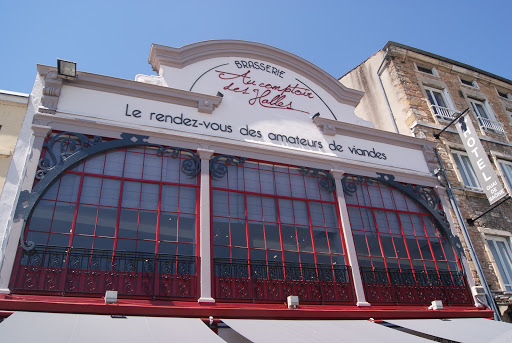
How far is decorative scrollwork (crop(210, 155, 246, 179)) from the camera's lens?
31.5ft

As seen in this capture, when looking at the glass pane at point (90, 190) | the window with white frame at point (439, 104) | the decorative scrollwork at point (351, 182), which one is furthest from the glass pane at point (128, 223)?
the window with white frame at point (439, 104)

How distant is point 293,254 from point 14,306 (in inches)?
208

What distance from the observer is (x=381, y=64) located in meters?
15.6

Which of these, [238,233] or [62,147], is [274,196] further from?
[62,147]

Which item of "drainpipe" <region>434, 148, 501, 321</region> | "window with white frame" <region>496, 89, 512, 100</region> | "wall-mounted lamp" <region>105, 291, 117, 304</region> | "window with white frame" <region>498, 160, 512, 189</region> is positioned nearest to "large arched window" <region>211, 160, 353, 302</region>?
"wall-mounted lamp" <region>105, 291, 117, 304</region>

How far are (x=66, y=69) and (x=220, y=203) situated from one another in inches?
176

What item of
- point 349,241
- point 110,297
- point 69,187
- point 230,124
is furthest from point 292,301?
point 69,187

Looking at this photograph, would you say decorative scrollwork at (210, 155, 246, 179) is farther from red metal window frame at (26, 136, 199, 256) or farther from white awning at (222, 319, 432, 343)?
white awning at (222, 319, 432, 343)

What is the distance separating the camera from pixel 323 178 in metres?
10.8

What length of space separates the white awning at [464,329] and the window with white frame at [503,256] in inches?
96.8

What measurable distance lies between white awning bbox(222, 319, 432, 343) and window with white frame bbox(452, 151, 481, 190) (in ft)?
22.8

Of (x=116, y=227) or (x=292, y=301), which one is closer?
(x=116, y=227)

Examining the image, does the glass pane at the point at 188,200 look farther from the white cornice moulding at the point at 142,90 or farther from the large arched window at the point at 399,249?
the large arched window at the point at 399,249

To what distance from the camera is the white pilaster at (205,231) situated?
7946 mm
